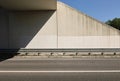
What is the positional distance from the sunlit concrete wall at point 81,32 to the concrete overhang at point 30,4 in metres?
1.54

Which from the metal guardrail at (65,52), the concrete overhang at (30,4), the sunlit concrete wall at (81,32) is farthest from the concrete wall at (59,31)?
the metal guardrail at (65,52)

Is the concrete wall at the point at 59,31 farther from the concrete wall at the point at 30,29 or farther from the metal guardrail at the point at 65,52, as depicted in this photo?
the metal guardrail at the point at 65,52

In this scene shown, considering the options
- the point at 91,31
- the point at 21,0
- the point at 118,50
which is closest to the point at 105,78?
the point at 21,0

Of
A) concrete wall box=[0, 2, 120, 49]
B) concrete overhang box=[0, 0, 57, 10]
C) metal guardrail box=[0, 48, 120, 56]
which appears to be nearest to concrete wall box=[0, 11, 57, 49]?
concrete wall box=[0, 2, 120, 49]

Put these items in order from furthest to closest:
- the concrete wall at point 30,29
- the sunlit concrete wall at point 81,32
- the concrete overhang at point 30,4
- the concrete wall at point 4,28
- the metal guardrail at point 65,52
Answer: the concrete wall at point 4,28 < the concrete wall at point 30,29 < the sunlit concrete wall at point 81,32 < the metal guardrail at point 65,52 < the concrete overhang at point 30,4

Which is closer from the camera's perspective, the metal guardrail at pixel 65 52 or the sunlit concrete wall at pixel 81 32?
the metal guardrail at pixel 65 52

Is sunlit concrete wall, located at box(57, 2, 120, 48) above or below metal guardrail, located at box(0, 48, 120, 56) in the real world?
above

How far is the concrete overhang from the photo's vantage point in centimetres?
2284

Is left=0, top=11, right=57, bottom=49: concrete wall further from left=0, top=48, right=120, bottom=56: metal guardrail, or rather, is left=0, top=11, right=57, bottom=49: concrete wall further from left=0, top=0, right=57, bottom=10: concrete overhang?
left=0, top=48, right=120, bottom=56: metal guardrail

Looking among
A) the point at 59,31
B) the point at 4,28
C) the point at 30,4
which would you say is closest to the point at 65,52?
the point at 59,31

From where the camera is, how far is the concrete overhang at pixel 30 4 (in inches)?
899

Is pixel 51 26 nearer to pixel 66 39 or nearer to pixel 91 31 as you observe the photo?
pixel 66 39

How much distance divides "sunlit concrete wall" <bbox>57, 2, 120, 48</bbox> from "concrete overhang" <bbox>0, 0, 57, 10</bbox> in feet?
5.05

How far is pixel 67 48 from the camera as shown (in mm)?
26219
